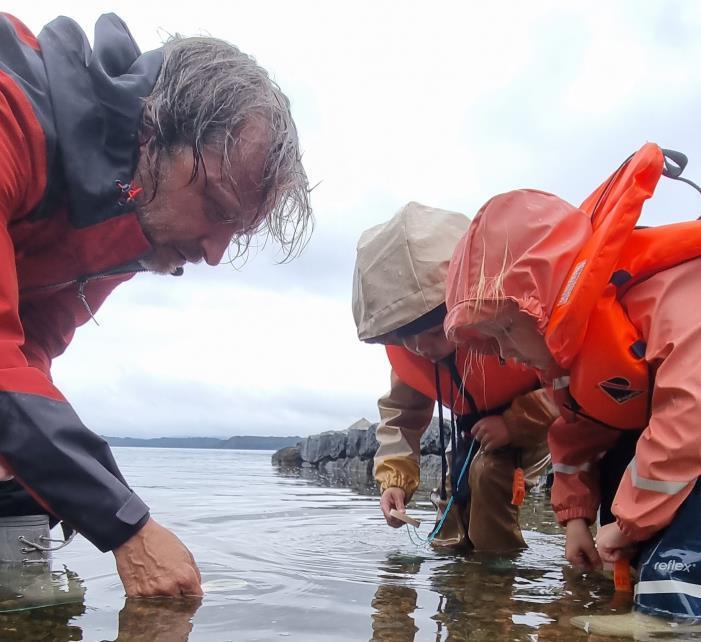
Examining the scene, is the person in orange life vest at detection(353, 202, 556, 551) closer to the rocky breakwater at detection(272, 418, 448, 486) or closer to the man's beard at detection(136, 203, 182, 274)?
the man's beard at detection(136, 203, 182, 274)

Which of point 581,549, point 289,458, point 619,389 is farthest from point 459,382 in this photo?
point 289,458

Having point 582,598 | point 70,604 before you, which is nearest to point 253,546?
point 70,604

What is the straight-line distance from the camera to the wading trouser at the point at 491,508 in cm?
359

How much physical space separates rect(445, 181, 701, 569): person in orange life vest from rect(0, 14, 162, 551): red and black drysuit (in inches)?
45.8

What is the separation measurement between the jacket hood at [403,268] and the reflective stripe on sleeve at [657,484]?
129 centimetres

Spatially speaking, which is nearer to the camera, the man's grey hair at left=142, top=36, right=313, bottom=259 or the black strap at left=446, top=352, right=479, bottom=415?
the man's grey hair at left=142, top=36, right=313, bottom=259

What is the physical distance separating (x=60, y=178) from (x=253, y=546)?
6.41ft

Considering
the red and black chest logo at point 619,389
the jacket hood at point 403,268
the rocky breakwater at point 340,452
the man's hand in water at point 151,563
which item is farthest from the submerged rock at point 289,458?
the man's hand in water at point 151,563

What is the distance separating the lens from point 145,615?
6.49ft

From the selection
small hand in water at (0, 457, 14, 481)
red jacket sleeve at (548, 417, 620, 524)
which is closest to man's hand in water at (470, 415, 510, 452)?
red jacket sleeve at (548, 417, 620, 524)

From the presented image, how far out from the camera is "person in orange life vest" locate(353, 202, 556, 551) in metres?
3.42

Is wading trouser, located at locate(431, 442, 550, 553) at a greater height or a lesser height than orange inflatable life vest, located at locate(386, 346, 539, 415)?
lesser

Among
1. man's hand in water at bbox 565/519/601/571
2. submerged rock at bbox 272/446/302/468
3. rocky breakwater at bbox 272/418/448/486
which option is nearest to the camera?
man's hand in water at bbox 565/519/601/571

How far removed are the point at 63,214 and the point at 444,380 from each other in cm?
210
